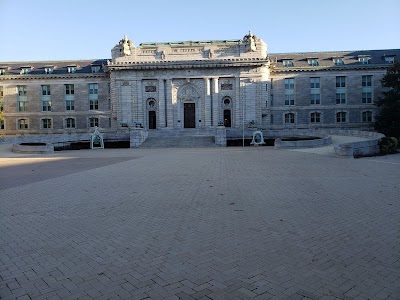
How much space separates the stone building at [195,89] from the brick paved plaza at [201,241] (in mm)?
38028

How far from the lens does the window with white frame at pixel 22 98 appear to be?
57.1m

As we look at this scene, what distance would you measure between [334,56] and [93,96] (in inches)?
1628

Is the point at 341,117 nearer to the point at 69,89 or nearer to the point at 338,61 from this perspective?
the point at 338,61

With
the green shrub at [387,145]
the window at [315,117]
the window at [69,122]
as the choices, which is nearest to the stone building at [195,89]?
the window at [69,122]

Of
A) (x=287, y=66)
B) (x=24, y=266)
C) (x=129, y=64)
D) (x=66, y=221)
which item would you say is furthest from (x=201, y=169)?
(x=287, y=66)

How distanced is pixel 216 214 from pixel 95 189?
520cm

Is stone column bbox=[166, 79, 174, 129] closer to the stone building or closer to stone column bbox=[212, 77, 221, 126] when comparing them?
the stone building

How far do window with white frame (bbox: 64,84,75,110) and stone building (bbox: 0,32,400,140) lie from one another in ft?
0.53

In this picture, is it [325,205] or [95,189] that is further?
[95,189]

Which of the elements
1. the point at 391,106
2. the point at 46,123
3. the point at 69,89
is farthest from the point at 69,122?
the point at 391,106

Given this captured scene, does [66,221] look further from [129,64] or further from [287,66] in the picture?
[287,66]

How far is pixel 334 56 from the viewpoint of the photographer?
2208 inches

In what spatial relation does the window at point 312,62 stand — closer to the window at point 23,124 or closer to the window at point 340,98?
the window at point 340,98

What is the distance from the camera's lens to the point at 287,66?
56031mm
